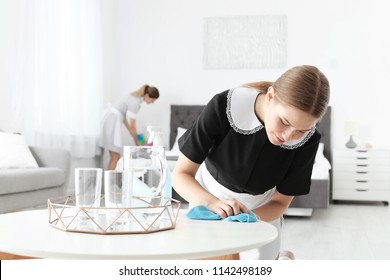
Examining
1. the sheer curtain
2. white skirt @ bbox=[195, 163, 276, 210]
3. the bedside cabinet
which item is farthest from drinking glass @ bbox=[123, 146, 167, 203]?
the bedside cabinet

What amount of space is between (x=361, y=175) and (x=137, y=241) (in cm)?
537

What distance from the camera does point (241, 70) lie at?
6973 mm

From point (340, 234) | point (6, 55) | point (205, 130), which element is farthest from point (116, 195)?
point (6, 55)

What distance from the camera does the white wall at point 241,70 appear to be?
6594 mm

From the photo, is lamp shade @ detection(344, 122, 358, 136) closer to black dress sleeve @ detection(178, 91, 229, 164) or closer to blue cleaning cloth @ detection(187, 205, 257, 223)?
black dress sleeve @ detection(178, 91, 229, 164)

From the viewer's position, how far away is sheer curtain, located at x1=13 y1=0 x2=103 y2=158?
541 centimetres

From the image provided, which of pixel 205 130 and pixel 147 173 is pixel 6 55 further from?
pixel 147 173

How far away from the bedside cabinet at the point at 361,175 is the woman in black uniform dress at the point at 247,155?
458 cm

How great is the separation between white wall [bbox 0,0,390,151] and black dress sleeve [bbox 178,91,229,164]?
518 cm

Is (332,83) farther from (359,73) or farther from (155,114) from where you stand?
(155,114)

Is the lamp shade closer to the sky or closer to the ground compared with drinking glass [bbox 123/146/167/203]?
closer to the ground

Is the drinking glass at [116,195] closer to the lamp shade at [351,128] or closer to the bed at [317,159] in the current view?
the bed at [317,159]
